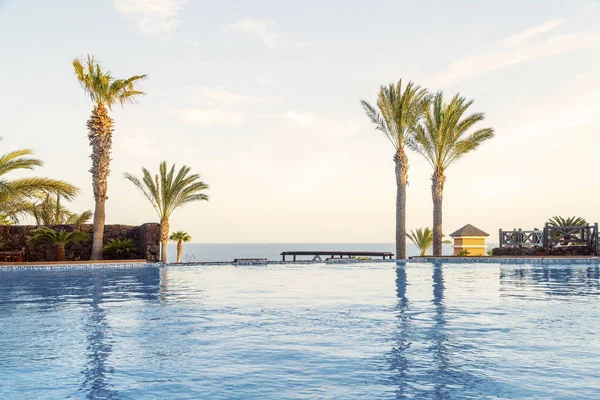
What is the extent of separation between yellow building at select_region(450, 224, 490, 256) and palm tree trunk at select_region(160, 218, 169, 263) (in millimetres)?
15836

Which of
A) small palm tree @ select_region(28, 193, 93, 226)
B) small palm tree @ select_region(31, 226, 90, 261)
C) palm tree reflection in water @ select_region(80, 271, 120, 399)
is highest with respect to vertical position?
small palm tree @ select_region(28, 193, 93, 226)

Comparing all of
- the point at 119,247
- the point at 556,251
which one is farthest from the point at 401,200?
the point at 119,247

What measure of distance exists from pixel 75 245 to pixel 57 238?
3.74 feet

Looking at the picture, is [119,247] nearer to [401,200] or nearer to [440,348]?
[401,200]

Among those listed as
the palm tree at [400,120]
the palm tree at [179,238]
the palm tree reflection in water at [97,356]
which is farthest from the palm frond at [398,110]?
the palm tree reflection in water at [97,356]

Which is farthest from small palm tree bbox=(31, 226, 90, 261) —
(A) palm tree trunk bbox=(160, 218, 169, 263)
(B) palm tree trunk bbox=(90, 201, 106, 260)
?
(A) palm tree trunk bbox=(160, 218, 169, 263)

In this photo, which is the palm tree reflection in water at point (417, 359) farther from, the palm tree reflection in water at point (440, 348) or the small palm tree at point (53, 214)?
the small palm tree at point (53, 214)

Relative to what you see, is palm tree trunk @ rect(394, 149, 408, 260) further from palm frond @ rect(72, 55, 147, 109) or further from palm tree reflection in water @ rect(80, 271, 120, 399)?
palm tree reflection in water @ rect(80, 271, 120, 399)

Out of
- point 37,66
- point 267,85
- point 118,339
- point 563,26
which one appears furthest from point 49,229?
point 563,26

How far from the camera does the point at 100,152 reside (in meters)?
24.2

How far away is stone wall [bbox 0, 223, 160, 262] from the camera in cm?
2357

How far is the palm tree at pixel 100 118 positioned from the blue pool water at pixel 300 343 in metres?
9.35

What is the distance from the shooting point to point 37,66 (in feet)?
72.4

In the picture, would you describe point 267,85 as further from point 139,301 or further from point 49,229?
point 139,301
